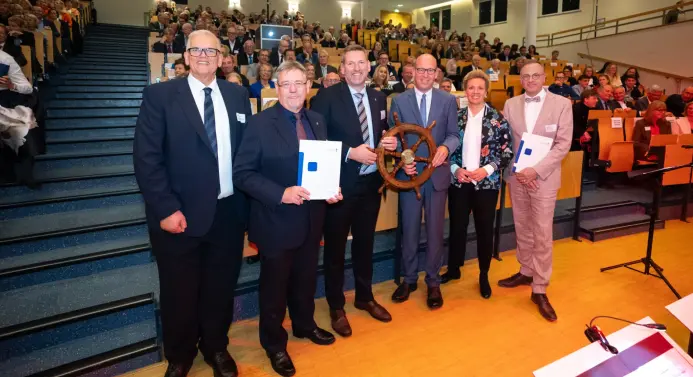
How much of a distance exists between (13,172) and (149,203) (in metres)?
2.29

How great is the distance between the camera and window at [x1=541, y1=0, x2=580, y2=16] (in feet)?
46.3

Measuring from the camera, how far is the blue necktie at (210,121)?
177 cm

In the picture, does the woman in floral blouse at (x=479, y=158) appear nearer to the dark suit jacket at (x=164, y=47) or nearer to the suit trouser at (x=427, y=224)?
the suit trouser at (x=427, y=224)

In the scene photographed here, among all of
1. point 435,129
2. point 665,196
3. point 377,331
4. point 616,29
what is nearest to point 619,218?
point 665,196

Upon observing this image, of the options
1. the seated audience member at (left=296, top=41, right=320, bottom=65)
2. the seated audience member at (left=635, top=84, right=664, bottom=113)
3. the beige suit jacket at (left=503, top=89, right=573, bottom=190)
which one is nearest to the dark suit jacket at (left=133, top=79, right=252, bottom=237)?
the beige suit jacket at (left=503, top=89, right=573, bottom=190)

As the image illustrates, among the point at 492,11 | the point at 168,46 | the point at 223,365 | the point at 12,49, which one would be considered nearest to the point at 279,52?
the point at 168,46

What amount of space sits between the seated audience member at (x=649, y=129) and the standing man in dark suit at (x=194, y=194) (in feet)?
14.9

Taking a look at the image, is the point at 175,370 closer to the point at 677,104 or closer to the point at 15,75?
the point at 15,75

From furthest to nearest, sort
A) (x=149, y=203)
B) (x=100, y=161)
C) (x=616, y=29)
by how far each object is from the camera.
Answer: (x=616, y=29) < (x=100, y=161) < (x=149, y=203)

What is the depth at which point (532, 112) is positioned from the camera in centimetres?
262

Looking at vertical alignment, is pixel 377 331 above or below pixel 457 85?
below

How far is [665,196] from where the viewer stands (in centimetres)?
480

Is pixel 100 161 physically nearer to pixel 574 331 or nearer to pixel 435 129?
pixel 435 129

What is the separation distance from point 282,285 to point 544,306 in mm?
1726
